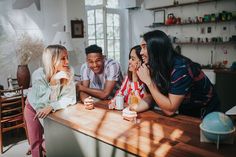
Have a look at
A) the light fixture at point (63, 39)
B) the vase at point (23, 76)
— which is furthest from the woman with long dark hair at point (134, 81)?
the light fixture at point (63, 39)

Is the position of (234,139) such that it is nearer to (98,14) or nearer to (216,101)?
(216,101)

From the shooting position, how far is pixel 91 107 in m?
2.01

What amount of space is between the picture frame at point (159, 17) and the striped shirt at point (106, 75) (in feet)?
12.2

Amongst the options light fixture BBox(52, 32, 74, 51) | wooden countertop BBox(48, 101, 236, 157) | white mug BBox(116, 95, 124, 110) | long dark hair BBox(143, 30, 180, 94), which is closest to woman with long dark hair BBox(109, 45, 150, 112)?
white mug BBox(116, 95, 124, 110)

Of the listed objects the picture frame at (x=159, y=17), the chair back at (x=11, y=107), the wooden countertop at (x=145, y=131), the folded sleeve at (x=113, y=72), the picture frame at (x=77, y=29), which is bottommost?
the chair back at (x=11, y=107)

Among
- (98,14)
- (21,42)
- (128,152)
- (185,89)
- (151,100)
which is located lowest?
(128,152)

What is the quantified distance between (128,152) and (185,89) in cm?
59

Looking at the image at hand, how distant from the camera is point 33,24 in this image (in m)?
4.68

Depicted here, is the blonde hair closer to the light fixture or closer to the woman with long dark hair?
the woman with long dark hair

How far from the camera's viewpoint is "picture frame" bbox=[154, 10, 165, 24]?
597 centimetres

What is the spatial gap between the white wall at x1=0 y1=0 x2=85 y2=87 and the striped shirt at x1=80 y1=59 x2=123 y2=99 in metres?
2.24

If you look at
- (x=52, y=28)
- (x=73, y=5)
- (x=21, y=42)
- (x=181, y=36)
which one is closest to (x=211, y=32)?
(x=181, y=36)

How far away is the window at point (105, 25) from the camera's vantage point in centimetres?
607

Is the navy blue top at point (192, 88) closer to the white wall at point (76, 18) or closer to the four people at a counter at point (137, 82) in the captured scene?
the four people at a counter at point (137, 82)
